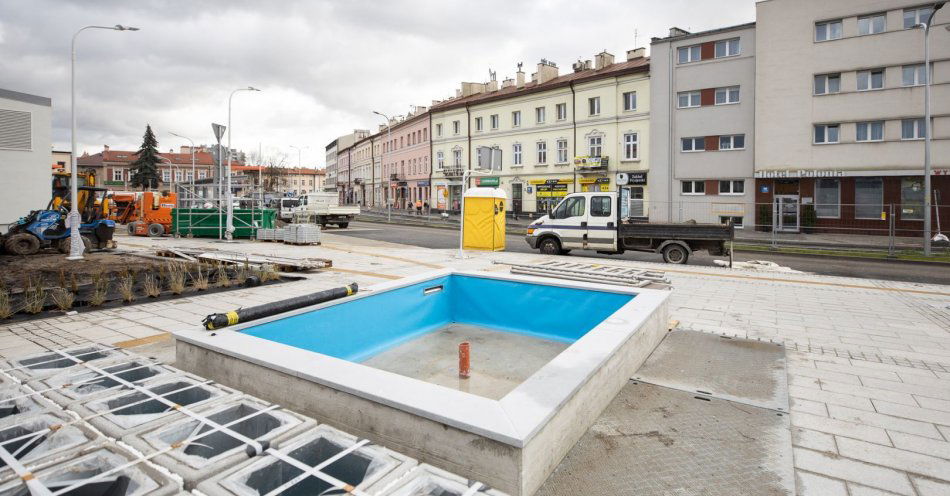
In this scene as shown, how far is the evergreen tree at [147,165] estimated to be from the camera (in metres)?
76.5

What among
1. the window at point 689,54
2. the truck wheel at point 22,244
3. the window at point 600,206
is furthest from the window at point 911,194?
the truck wheel at point 22,244

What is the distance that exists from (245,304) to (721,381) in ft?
24.7

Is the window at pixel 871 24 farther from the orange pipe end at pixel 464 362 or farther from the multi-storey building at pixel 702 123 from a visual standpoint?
the orange pipe end at pixel 464 362

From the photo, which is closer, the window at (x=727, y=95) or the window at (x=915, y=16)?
the window at (x=915, y=16)

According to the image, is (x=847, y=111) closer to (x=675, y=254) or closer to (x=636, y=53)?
(x=636, y=53)

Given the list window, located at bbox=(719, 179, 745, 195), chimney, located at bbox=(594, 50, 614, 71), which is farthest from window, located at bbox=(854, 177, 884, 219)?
chimney, located at bbox=(594, 50, 614, 71)

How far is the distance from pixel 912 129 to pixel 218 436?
37117 millimetres

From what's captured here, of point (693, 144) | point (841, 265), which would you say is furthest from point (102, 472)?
point (693, 144)

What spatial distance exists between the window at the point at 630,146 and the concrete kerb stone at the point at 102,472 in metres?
37.5

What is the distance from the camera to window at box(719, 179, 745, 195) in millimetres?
33281

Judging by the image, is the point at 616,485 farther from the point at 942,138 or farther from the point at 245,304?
the point at 942,138

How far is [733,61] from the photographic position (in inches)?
1314

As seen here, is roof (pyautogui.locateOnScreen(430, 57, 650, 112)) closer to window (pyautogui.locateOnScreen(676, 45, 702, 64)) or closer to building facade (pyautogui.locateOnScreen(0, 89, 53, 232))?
window (pyautogui.locateOnScreen(676, 45, 702, 64))

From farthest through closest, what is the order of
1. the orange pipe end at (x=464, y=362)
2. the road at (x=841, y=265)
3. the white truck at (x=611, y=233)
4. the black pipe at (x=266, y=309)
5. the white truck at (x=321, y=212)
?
the white truck at (x=321, y=212) < the white truck at (x=611, y=233) < the road at (x=841, y=265) < the orange pipe end at (x=464, y=362) < the black pipe at (x=266, y=309)
